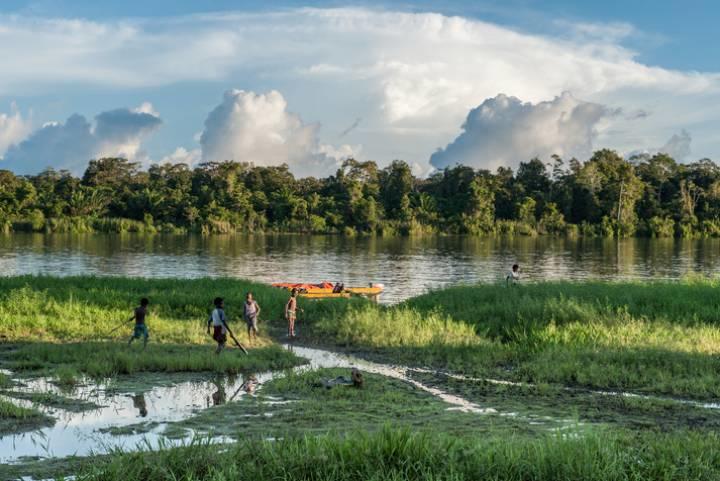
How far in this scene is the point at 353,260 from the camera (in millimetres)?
60375

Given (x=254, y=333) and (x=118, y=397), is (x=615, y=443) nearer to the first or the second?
(x=118, y=397)

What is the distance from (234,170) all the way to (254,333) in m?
98.2

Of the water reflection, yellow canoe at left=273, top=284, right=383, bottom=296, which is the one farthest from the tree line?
yellow canoe at left=273, top=284, right=383, bottom=296

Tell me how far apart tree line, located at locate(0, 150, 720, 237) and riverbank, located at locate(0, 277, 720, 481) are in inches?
3168

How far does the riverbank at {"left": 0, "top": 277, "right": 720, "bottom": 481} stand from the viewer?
25.3ft

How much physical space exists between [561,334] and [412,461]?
39.3 ft

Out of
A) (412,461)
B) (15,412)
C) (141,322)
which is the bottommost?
(15,412)

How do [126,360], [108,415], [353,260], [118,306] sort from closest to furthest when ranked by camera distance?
[108,415] < [126,360] < [118,306] < [353,260]

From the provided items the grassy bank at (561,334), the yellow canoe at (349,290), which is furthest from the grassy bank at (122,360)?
the yellow canoe at (349,290)

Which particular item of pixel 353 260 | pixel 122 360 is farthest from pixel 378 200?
pixel 122 360

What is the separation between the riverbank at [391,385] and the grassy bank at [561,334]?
0.07 metres

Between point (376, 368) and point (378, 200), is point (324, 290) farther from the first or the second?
point (378, 200)

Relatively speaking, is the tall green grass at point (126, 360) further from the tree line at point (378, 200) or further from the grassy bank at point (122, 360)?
the tree line at point (378, 200)

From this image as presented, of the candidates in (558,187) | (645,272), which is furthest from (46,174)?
(645,272)
